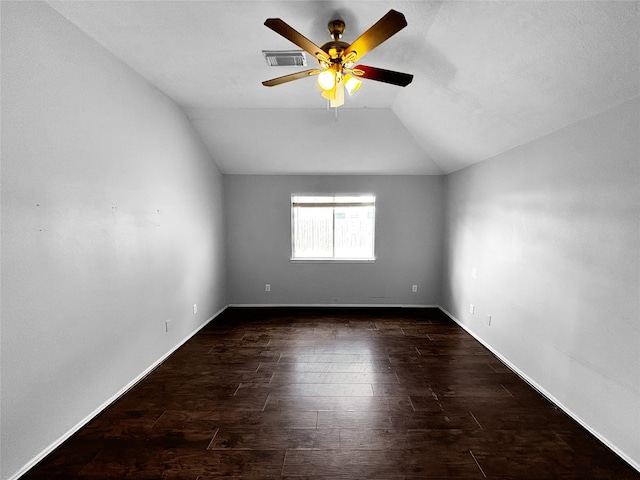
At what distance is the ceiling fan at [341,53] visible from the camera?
1.67 meters

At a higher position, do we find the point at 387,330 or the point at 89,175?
the point at 89,175

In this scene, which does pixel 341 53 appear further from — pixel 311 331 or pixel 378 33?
pixel 311 331

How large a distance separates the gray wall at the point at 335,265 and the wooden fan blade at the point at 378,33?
10.2 ft

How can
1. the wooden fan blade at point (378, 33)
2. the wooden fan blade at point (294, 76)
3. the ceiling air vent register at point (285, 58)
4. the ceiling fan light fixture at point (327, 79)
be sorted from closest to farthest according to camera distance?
1. the wooden fan blade at point (378, 33)
2. the ceiling fan light fixture at point (327, 79)
3. the wooden fan blade at point (294, 76)
4. the ceiling air vent register at point (285, 58)

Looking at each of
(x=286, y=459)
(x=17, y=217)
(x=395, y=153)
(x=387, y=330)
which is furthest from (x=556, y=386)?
(x=17, y=217)

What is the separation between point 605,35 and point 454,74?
1.05 metres

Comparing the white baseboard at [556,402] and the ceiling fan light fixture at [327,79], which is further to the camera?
the ceiling fan light fixture at [327,79]

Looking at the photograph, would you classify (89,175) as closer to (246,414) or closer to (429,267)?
(246,414)

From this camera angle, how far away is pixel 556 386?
2404mm

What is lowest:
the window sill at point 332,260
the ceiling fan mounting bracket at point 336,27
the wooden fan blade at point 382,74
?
the window sill at point 332,260

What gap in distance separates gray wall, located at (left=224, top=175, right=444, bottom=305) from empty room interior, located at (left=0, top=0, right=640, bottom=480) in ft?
3.57

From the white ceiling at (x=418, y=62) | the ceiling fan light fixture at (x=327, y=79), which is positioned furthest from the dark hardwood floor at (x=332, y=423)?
the ceiling fan light fixture at (x=327, y=79)

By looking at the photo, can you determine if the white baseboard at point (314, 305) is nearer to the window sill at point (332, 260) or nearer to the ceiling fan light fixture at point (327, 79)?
the window sill at point (332, 260)

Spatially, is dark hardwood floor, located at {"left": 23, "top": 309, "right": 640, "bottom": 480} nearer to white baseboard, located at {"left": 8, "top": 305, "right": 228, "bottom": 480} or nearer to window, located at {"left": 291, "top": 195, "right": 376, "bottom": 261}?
white baseboard, located at {"left": 8, "top": 305, "right": 228, "bottom": 480}
